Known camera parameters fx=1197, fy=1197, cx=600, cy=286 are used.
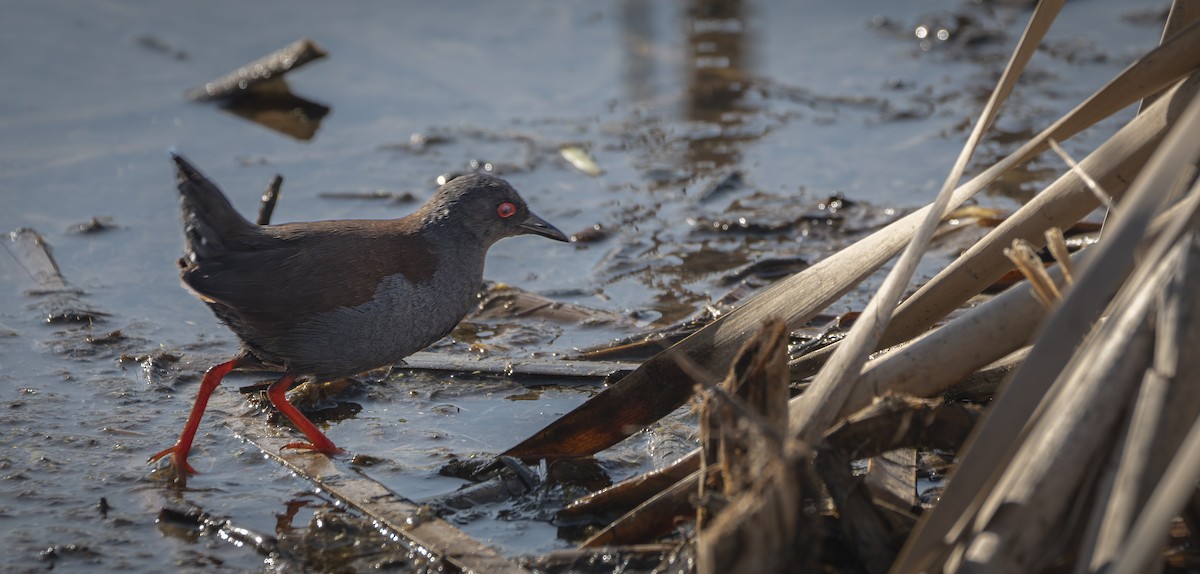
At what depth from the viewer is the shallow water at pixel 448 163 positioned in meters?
4.34

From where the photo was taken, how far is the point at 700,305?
571 centimetres

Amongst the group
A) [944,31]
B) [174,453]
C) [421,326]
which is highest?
[944,31]

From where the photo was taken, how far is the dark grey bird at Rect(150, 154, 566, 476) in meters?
4.39

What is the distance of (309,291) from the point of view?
4488mm

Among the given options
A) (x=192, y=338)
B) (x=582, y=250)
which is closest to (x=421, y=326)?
(x=192, y=338)

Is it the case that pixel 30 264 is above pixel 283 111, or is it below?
below

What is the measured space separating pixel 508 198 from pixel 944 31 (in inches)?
213

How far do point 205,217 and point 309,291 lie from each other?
0.46 metres

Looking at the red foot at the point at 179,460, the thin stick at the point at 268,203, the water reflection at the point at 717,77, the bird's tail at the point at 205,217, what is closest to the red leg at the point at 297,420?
the red foot at the point at 179,460

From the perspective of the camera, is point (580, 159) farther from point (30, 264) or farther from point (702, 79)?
point (30, 264)

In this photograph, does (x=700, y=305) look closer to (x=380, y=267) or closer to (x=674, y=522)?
(x=380, y=267)

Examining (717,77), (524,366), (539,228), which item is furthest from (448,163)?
(524,366)

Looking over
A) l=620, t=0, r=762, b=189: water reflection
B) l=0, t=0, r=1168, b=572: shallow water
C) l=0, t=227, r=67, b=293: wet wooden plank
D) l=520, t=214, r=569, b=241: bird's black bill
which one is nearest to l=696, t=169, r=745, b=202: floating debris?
l=0, t=0, r=1168, b=572: shallow water

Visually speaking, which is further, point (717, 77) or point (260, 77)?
point (717, 77)
